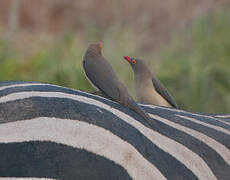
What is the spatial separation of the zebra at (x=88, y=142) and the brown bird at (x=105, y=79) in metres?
0.07

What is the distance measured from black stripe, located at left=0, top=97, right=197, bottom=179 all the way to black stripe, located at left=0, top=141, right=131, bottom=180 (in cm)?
10

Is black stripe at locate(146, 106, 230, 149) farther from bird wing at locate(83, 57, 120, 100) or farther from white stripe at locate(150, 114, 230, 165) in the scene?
bird wing at locate(83, 57, 120, 100)

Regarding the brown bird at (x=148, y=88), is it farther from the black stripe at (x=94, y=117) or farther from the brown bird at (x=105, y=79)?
the black stripe at (x=94, y=117)

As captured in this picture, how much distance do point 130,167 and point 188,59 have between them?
4.71m

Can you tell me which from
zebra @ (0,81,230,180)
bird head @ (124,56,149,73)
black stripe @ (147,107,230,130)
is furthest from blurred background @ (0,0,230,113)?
zebra @ (0,81,230,180)

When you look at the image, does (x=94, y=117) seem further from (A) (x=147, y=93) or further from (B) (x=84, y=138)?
(A) (x=147, y=93)

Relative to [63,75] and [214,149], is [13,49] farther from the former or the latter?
[214,149]

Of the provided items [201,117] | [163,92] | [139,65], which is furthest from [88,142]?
[139,65]

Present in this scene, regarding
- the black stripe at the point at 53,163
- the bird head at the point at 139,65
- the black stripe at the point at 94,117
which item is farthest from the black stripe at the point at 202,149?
the bird head at the point at 139,65

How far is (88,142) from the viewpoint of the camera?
1.29 metres

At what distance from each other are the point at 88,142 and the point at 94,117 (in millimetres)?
93

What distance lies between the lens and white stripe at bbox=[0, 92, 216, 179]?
139 centimetres

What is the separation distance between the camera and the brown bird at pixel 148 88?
2.91 m

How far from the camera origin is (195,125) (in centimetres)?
168
